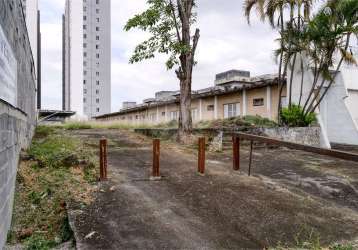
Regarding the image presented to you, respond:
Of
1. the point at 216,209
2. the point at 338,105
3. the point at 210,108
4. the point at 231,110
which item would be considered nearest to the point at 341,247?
the point at 216,209

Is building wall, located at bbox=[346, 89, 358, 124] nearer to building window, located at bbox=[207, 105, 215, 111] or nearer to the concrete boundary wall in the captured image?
the concrete boundary wall

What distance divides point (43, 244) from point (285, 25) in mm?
14879

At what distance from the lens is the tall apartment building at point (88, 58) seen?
6612cm

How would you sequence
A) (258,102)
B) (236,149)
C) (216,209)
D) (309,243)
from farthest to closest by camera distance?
(258,102) < (236,149) < (216,209) < (309,243)

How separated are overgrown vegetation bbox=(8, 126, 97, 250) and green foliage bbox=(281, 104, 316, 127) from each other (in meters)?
9.62

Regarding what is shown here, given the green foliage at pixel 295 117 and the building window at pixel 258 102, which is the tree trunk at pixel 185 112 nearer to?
the green foliage at pixel 295 117

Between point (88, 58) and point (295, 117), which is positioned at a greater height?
point (88, 58)

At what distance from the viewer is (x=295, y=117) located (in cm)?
1534

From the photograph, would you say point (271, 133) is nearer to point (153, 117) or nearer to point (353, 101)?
point (353, 101)

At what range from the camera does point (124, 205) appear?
561 cm

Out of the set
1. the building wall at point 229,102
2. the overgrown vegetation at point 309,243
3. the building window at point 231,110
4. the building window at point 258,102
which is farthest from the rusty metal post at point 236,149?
the building window at point 231,110

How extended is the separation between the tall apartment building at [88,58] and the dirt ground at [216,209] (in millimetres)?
60029

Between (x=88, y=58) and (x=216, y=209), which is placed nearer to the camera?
(x=216, y=209)

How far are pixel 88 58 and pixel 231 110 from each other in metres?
50.5
